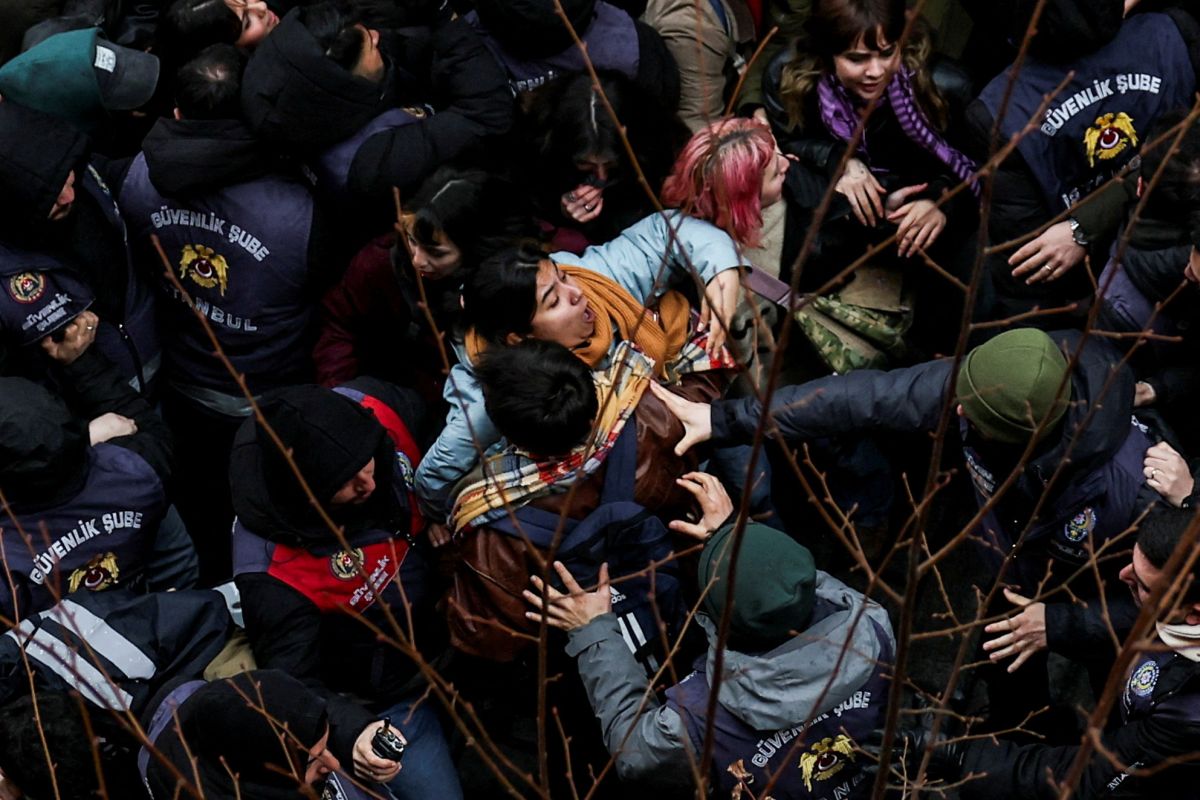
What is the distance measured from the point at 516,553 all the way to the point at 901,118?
198cm

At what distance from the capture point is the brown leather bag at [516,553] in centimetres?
382

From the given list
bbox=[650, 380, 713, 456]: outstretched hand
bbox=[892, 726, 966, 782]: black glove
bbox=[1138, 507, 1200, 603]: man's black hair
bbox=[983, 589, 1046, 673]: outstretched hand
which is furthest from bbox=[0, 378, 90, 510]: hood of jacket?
bbox=[1138, 507, 1200, 603]: man's black hair

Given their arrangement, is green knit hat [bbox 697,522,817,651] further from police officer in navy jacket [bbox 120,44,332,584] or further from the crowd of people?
police officer in navy jacket [bbox 120,44,332,584]

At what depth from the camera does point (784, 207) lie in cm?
455

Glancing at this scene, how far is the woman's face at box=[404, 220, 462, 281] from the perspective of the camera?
14.0 feet

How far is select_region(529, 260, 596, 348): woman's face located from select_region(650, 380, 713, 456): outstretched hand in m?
0.27

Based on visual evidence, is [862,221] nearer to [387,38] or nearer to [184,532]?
[387,38]

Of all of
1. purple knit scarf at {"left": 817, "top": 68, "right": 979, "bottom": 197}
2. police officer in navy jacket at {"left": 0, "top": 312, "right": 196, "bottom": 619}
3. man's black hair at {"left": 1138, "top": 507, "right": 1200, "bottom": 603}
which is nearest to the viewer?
man's black hair at {"left": 1138, "top": 507, "right": 1200, "bottom": 603}

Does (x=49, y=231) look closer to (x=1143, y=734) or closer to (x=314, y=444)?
(x=314, y=444)

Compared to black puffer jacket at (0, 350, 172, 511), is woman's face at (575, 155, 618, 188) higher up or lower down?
higher up

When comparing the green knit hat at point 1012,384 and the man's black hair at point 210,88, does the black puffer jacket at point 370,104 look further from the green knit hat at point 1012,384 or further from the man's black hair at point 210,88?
the green knit hat at point 1012,384

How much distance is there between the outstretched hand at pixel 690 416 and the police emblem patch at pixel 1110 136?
161 cm

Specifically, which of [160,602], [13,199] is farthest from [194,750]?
[13,199]

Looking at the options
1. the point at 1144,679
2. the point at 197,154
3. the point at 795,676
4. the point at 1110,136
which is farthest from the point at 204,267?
the point at 1144,679
